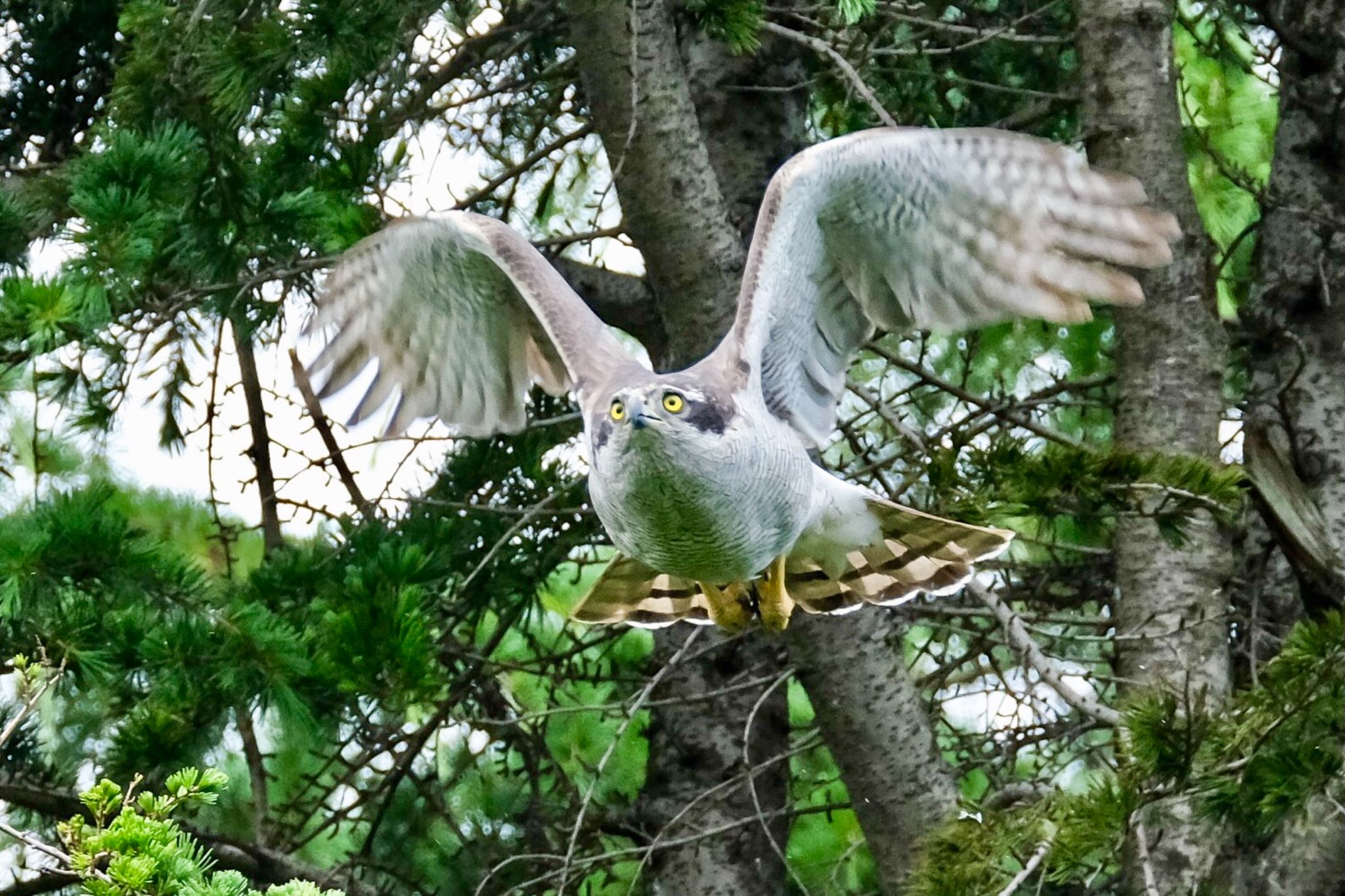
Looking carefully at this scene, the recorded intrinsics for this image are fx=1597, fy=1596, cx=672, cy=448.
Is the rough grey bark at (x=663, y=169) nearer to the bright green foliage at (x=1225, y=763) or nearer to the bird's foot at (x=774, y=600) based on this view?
the bird's foot at (x=774, y=600)

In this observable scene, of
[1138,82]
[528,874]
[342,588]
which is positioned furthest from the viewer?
[528,874]

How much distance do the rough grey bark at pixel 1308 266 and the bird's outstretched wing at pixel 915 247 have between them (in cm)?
139

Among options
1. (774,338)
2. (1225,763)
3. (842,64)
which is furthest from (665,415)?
(842,64)

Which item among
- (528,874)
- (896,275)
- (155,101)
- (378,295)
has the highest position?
(155,101)

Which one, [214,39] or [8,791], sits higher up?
[214,39]

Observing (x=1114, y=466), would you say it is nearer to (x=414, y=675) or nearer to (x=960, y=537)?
(x=960, y=537)

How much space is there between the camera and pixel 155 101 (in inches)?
162

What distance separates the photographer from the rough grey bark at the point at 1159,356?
186 inches

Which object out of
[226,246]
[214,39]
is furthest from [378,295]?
[214,39]

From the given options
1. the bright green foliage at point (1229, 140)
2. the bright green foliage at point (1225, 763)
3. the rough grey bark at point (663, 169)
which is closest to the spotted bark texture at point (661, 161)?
the rough grey bark at point (663, 169)

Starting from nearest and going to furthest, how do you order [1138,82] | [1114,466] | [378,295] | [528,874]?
[1114,466]
[378,295]
[1138,82]
[528,874]

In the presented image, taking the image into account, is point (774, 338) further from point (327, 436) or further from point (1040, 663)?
point (327, 436)

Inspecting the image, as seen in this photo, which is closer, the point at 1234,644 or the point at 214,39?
the point at 214,39

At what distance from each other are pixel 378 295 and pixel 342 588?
3.17 ft
